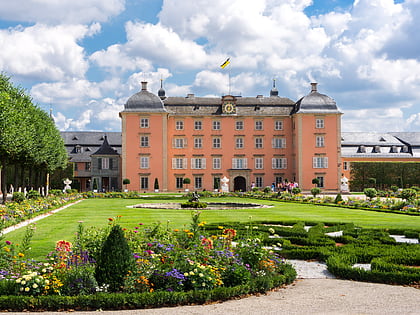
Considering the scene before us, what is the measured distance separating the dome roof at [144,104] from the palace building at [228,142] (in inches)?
4.4

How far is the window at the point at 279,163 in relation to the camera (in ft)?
174

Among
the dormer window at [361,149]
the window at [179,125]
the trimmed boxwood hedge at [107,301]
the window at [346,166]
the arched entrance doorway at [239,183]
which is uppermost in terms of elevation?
the window at [179,125]

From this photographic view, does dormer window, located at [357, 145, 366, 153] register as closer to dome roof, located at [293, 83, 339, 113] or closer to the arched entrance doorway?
dome roof, located at [293, 83, 339, 113]

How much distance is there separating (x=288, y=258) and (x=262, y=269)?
2629 millimetres

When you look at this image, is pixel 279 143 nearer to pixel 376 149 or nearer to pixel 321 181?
pixel 321 181

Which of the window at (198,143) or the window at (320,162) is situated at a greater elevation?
the window at (198,143)

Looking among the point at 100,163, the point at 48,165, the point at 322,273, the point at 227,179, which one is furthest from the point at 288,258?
the point at 100,163

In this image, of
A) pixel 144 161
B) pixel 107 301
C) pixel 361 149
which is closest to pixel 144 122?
pixel 144 161

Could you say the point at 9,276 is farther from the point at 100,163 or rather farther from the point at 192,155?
the point at 100,163

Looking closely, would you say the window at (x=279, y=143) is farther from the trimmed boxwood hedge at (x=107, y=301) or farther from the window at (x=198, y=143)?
the trimmed boxwood hedge at (x=107, y=301)

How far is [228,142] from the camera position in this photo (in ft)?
175

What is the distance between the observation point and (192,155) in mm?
52531

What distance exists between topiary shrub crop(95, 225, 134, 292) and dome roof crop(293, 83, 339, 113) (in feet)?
153

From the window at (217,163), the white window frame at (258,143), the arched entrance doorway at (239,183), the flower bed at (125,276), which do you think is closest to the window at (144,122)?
the window at (217,163)
